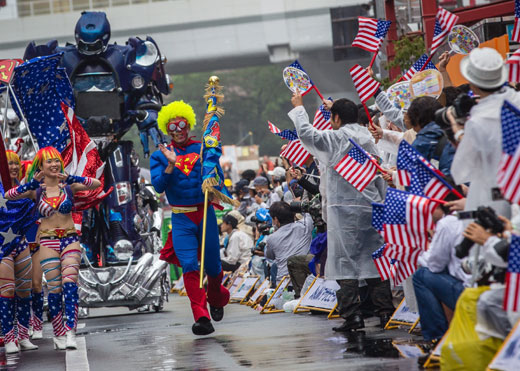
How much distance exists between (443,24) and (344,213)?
8.77ft

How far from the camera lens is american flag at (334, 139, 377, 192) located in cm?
955

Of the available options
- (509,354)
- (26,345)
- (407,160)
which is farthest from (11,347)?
(509,354)

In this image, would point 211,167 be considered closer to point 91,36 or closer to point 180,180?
point 180,180

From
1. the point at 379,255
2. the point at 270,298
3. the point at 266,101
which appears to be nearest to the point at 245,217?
the point at 270,298

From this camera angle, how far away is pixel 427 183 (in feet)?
24.1

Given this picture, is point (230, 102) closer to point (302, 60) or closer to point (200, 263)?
point (302, 60)

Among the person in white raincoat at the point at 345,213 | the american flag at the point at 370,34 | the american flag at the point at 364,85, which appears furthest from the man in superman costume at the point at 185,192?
the american flag at the point at 370,34

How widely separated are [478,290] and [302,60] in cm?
4868

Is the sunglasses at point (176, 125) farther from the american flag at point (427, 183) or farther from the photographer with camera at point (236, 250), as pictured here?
the photographer with camera at point (236, 250)

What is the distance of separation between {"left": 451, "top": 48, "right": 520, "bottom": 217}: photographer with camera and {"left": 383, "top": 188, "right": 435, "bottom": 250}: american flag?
76 centimetres

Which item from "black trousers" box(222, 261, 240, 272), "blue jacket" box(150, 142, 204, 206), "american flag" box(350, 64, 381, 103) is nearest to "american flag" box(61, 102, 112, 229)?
"blue jacket" box(150, 142, 204, 206)

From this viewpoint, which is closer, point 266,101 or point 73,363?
point 73,363

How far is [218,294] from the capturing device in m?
11.7

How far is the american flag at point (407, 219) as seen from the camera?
7387mm
